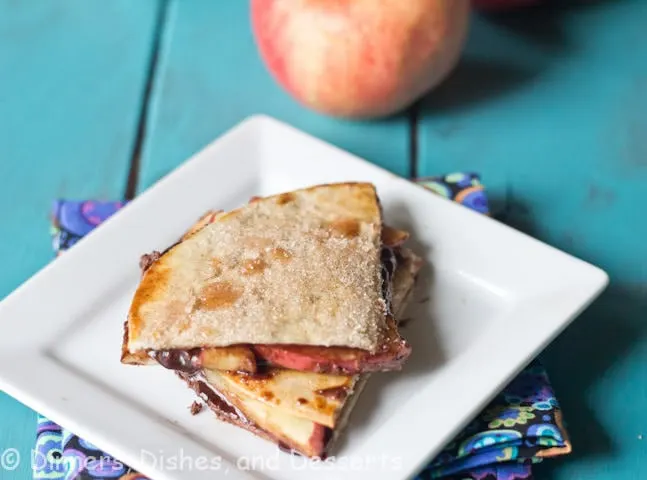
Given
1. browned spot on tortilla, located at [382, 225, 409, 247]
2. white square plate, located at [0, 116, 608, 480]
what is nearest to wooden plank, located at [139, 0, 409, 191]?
white square plate, located at [0, 116, 608, 480]

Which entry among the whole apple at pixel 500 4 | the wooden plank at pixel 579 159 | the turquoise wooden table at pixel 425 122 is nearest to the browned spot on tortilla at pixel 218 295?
the turquoise wooden table at pixel 425 122

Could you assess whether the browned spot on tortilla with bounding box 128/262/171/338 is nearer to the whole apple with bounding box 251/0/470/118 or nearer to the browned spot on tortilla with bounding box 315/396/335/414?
the browned spot on tortilla with bounding box 315/396/335/414

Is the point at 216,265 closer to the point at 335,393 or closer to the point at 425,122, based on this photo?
the point at 335,393

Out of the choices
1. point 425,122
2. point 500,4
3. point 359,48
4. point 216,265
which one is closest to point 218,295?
point 216,265

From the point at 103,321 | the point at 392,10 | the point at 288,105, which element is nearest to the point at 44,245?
the point at 103,321

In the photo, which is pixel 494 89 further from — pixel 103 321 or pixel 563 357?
pixel 103 321

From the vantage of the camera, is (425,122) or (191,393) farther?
(425,122)
